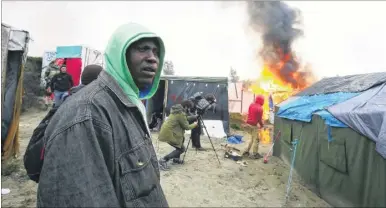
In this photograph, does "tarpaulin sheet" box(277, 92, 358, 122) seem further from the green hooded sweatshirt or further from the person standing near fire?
the green hooded sweatshirt

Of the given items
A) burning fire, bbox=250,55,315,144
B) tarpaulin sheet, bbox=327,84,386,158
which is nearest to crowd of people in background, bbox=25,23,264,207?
tarpaulin sheet, bbox=327,84,386,158

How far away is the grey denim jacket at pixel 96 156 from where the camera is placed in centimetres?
104

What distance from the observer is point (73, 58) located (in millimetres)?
16125

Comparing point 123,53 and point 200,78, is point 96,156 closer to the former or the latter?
point 123,53

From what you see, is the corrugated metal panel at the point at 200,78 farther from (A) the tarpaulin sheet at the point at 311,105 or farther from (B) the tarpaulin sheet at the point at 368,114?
(B) the tarpaulin sheet at the point at 368,114

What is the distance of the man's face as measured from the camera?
1428mm

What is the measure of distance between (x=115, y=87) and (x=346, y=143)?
5.15m

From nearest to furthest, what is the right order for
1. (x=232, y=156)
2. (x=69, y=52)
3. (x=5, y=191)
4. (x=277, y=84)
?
(x=5, y=191)
(x=232, y=156)
(x=69, y=52)
(x=277, y=84)

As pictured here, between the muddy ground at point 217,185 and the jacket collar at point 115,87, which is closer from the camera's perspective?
the jacket collar at point 115,87

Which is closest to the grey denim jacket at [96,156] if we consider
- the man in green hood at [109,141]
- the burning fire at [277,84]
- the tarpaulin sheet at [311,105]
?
the man in green hood at [109,141]

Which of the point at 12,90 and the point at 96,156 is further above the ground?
the point at 12,90

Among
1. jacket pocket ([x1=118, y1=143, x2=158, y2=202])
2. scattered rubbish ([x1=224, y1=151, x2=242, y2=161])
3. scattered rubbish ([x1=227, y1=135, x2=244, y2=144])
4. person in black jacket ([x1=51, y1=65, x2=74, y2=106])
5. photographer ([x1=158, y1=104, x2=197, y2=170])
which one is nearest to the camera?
jacket pocket ([x1=118, y1=143, x2=158, y2=202])

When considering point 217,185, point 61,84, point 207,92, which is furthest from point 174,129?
point 207,92

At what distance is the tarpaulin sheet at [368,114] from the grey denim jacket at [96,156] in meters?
4.45
